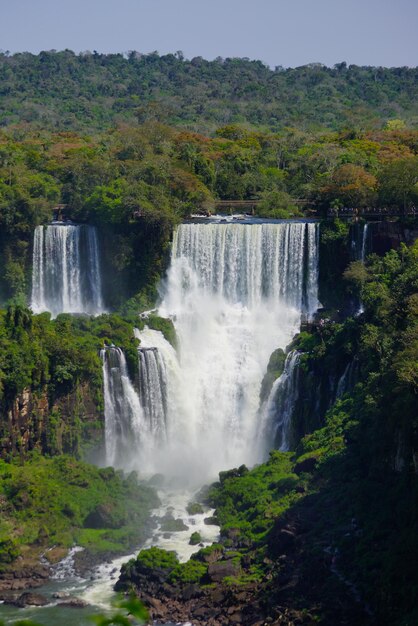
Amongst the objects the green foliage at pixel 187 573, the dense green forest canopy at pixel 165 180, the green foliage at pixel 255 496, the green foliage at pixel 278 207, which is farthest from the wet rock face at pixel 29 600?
the green foliage at pixel 278 207

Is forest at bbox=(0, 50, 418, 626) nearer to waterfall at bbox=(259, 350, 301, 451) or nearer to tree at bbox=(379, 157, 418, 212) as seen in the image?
tree at bbox=(379, 157, 418, 212)

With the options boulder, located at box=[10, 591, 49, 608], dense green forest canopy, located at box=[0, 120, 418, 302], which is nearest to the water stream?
dense green forest canopy, located at box=[0, 120, 418, 302]

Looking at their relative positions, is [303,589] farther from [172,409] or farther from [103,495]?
[172,409]

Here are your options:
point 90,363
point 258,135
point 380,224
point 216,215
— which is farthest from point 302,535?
point 258,135

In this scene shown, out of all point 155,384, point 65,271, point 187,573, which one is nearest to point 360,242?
point 155,384

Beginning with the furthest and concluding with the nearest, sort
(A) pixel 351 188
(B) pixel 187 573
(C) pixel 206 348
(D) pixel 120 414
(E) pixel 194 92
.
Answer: (E) pixel 194 92
(A) pixel 351 188
(C) pixel 206 348
(D) pixel 120 414
(B) pixel 187 573

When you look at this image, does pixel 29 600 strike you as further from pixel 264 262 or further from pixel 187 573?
pixel 264 262

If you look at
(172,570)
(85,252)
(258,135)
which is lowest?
(172,570)
